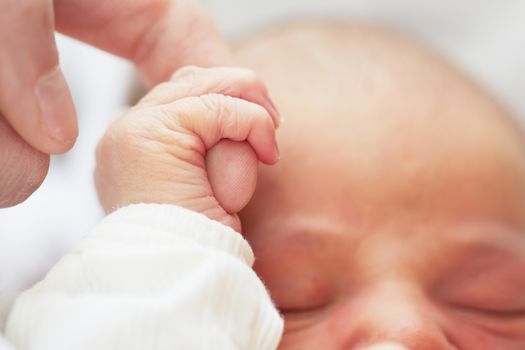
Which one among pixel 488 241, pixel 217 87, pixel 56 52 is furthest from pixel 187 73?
pixel 488 241

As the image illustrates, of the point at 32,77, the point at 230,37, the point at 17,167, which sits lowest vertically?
the point at 230,37

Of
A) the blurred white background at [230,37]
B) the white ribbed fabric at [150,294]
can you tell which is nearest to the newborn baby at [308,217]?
the white ribbed fabric at [150,294]

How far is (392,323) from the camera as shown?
2.92 feet

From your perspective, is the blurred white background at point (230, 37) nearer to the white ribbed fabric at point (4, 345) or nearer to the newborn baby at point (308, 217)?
the newborn baby at point (308, 217)

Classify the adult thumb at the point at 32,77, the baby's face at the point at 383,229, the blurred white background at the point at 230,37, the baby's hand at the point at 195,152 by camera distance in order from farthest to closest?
the blurred white background at the point at 230,37 → the baby's face at the point at 383,229 → the baby's hand at the point at 195,152 → the adult thumb at the point at 32,77

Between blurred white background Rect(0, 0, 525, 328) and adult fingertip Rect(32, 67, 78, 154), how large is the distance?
1.62ft

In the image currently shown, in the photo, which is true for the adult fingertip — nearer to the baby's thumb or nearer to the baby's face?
the baby's thumb

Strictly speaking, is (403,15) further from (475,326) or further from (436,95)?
(475,326)

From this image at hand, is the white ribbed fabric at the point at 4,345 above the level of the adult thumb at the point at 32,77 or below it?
below

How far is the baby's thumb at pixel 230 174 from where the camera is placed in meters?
0.82

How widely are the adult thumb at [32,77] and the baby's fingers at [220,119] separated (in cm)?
15

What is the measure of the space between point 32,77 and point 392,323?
53 centimetres

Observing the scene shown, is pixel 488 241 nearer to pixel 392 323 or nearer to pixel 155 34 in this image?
pixel 392 323

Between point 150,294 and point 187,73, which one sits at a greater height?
point 187,73
